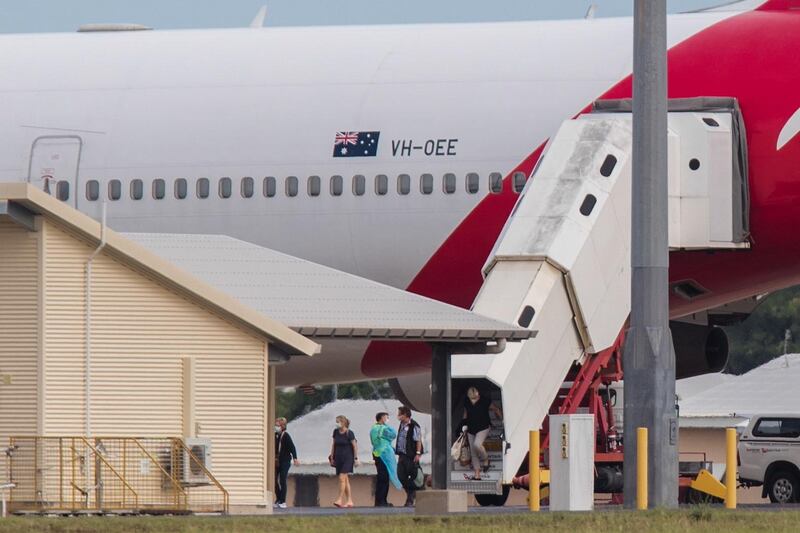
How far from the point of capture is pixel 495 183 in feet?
98.9

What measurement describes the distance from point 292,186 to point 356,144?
1.16 m

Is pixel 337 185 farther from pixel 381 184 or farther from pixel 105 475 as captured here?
pixel 105 475

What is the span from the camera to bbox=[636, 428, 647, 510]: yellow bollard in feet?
71.4

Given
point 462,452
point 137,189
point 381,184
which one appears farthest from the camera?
point 137,189

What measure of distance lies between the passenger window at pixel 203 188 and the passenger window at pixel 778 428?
1171 cm

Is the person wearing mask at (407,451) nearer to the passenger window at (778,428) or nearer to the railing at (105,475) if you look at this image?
the passenger window at (778,428)

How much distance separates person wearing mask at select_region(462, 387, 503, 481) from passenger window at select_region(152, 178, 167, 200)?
7.41 m

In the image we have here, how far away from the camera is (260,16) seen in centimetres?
3472

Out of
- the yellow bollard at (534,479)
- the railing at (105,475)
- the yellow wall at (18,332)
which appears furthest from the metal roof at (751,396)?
the yellow wall at (18,332)

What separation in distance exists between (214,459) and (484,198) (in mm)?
7605

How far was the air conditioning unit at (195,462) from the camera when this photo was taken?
23.4 metres

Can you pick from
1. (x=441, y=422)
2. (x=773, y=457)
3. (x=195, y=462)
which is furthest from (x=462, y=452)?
(x=773, y=457)

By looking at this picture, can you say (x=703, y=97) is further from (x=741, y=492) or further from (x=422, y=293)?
(x=741, y=492)

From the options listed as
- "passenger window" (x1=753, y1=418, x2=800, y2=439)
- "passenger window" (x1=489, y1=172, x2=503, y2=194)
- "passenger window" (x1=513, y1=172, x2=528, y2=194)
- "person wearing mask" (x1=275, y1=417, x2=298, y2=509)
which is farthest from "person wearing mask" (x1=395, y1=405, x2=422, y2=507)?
"passenger window" (x1=753, y1=418, x2=800, y2=439)
